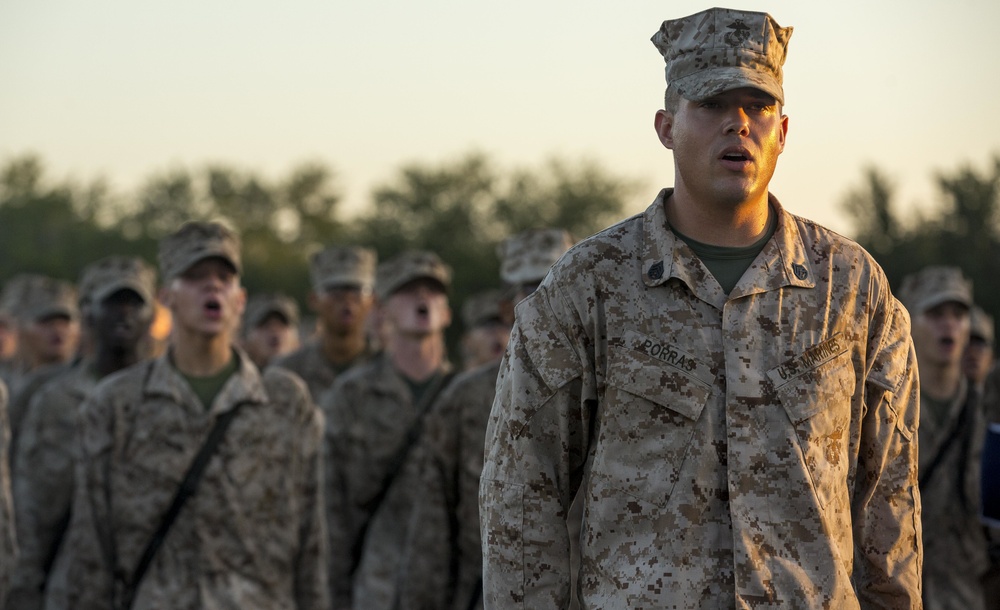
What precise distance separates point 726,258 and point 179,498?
14.3 feet

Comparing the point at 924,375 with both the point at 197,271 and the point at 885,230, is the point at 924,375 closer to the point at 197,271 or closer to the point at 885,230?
the point at 197,271

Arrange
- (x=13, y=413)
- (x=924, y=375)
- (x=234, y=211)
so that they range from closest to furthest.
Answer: (x=924, y=375) → (x=13, y=413) → (x=234, y=211)

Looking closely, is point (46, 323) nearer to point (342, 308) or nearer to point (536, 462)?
point (342, 308)

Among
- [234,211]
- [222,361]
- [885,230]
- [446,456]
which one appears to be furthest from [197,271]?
→ [234,211]

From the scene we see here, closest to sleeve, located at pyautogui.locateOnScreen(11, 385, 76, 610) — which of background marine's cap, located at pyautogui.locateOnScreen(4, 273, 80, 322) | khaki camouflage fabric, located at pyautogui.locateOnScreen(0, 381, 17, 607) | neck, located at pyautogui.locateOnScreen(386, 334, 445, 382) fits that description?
neck, located at pyautogui.locateOnScreen(386, 334, 445, 382)

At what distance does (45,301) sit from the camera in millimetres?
17734

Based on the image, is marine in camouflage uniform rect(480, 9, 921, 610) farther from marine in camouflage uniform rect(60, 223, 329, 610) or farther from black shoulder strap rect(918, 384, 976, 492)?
black shoulder strap rect(918, 384, 976, 492)

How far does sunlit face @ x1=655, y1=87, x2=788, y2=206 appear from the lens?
490 centimetres

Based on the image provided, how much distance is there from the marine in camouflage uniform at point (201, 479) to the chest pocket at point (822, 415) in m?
4.35

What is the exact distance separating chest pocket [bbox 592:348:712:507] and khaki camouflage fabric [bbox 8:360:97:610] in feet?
22.1

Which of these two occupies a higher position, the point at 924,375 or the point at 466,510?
the point at 924,375

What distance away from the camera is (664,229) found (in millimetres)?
5059

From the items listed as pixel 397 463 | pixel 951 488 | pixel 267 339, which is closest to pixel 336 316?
pixel 397 463

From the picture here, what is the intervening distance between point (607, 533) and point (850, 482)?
79cm
